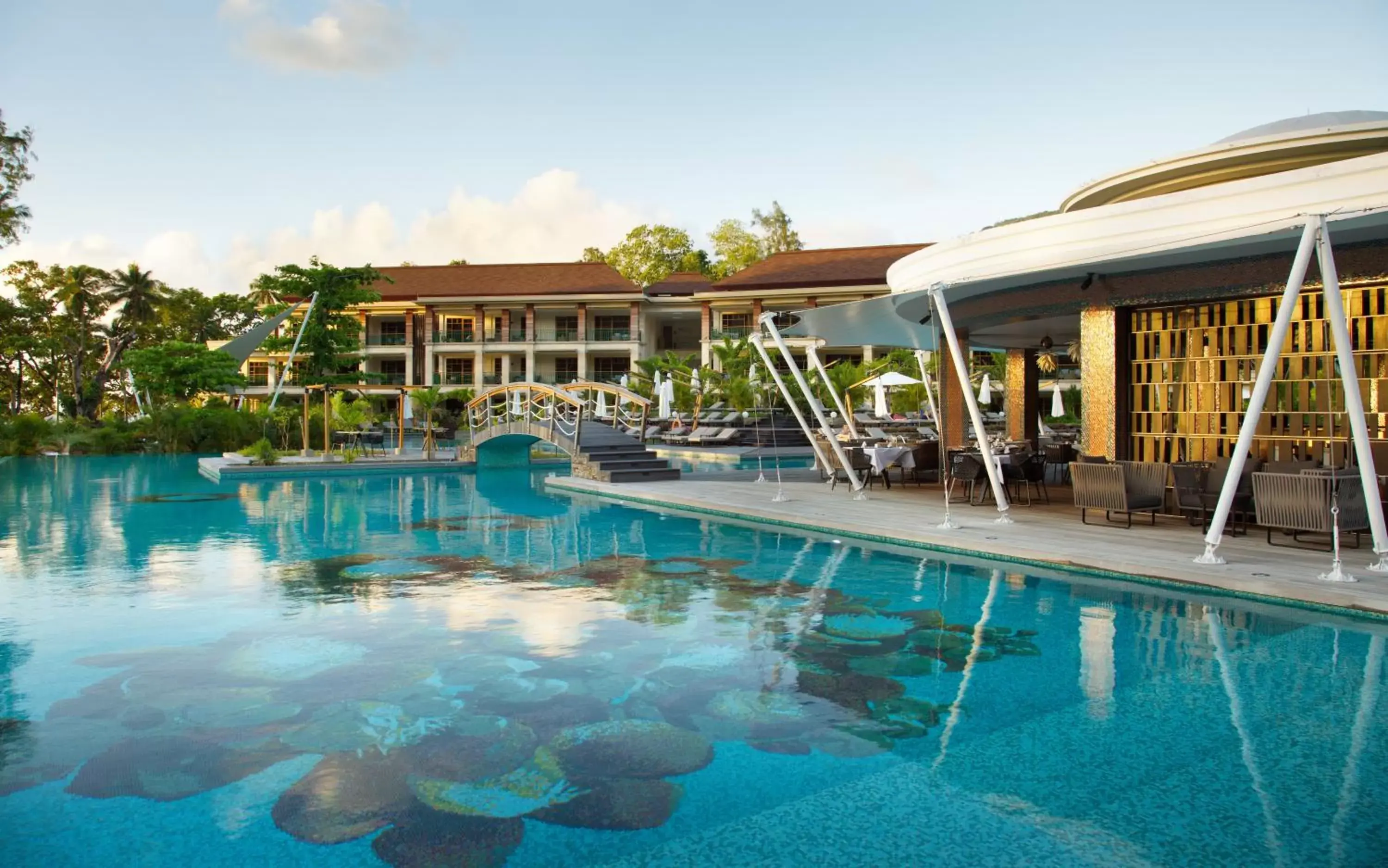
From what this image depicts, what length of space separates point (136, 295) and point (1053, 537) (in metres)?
53.7

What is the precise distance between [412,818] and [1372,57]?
20204mm

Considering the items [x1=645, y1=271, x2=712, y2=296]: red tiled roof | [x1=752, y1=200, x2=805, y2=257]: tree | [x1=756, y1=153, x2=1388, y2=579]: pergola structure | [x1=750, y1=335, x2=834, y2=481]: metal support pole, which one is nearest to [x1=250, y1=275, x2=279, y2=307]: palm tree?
[x1=750, y1=335, x2=834, y2=481]: metal support pole

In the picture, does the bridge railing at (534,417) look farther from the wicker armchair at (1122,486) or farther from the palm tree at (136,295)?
the palm tree at (136,295)

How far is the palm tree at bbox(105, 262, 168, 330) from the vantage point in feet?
161

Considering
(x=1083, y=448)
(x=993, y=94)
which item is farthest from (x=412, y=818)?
(x=993, y=94)

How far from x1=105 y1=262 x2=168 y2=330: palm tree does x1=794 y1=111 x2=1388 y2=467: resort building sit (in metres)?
49.2

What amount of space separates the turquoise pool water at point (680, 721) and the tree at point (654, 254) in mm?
52454

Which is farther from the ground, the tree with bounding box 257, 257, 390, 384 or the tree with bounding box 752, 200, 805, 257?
the tree with bounding box 752, 200, 805, 257

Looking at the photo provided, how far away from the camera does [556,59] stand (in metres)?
24.8

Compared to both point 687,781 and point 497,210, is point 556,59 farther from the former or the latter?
point 497,210

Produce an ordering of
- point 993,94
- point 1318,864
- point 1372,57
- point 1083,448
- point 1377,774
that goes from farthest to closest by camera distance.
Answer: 1. point 993,94
2. point 1372,57
3. point 1083,448
4. point 1377,774
5. point 1318,864

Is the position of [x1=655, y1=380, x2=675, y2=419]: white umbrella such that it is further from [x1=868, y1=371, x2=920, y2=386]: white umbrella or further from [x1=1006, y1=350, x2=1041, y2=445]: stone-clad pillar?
[x1=1006, y1=350, x2=1041, y2=445]: stone-clad pillar

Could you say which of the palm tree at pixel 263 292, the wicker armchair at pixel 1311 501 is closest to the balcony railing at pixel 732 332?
the palm tree at pixel 263 292

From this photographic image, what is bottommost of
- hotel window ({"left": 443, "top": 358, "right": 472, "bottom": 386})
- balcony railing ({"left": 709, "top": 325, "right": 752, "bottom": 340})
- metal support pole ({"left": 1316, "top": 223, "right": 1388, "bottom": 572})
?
metal support pole ({"left": 1316, "top": 223, "right": 1388, "bottom": 572})
